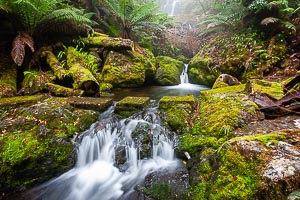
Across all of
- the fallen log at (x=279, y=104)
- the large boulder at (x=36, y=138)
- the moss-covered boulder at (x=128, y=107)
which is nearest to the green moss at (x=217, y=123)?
Answer: the fallen log at (x=279, y=104)

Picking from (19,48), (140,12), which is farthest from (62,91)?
(140,12)

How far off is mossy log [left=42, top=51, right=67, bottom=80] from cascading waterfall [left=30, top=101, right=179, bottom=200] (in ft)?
6.36

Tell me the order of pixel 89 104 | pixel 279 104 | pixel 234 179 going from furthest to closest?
pixel 89 104 → pixel 279 104 → pixel 234 179

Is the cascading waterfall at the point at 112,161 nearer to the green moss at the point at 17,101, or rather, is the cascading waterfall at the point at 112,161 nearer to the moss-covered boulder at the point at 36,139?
the moss-covered boulder at the point at 36,139

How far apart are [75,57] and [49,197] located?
3.91 meters

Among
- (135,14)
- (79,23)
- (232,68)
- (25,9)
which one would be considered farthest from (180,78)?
(25,9)

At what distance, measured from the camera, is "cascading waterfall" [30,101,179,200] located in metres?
2.88

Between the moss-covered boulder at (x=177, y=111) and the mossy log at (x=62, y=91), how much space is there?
198 cm

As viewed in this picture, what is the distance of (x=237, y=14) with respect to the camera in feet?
25.1

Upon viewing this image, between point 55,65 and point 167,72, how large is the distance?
12.7 ft

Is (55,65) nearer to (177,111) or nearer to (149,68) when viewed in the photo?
(149,68)

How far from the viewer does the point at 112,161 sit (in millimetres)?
3334

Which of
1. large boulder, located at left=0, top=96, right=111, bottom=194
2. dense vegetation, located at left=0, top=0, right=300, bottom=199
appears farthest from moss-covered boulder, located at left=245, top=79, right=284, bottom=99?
large boulder, located at left=0, top=96, right=111, bottom=194

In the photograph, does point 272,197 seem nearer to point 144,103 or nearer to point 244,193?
point 244,193
